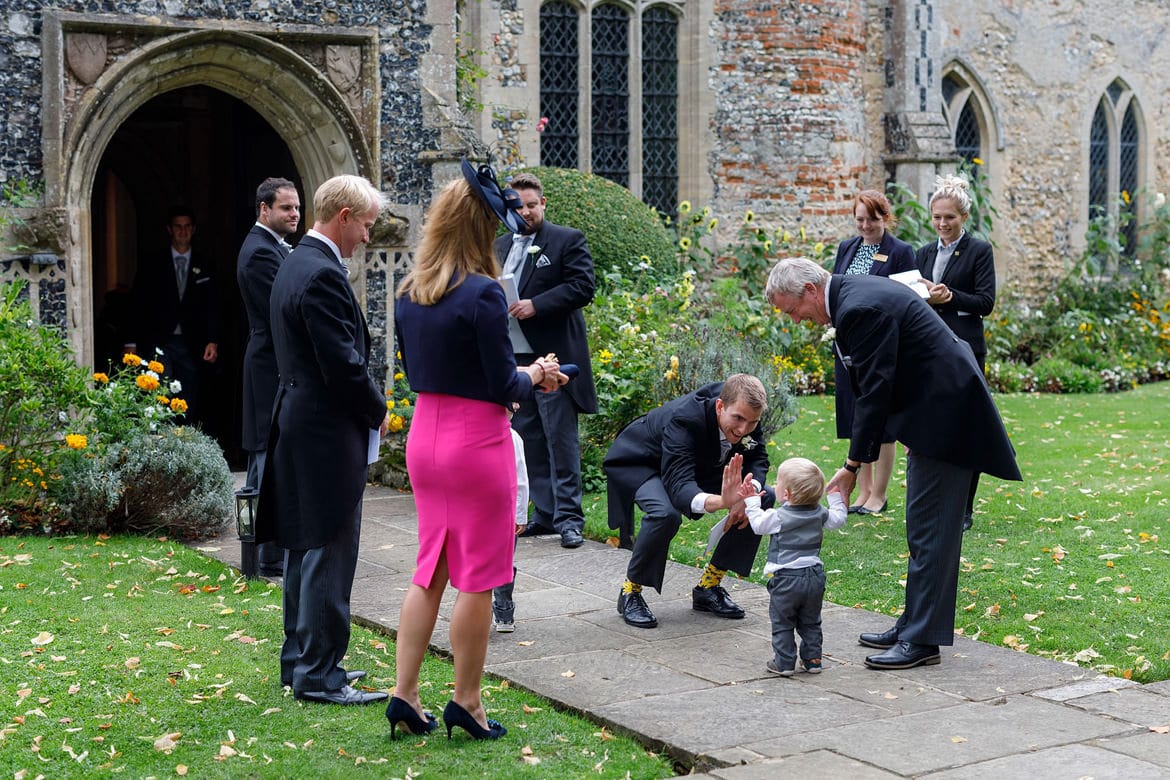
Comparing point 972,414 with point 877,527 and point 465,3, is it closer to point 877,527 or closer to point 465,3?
point 877,527

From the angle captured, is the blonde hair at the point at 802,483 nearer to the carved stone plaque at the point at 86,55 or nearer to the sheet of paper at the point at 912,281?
the sheet of paper at the point at 912,281

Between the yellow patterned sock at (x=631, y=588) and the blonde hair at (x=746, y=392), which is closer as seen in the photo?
the blonde hair at (x=746, y=392)

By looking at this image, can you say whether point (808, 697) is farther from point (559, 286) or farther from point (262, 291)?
point (559, 286)

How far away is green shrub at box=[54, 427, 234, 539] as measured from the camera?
8055 mm

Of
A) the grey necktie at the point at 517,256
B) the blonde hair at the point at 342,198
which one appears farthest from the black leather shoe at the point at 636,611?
the grey necktie at the point at 517,256

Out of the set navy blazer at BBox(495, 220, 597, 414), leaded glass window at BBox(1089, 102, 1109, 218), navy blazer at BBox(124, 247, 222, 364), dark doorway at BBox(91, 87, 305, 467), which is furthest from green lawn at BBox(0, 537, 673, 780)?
leaded glass window at BBox(1089, 102, 1109, 218)

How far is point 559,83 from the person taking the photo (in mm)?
14828

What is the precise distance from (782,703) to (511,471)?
127cm

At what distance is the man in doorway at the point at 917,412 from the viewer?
5.33 meters

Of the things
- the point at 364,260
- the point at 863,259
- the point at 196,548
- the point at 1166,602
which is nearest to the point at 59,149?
the point at 364,260

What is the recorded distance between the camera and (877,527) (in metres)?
8.08

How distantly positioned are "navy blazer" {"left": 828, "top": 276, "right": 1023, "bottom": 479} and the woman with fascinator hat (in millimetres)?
1433

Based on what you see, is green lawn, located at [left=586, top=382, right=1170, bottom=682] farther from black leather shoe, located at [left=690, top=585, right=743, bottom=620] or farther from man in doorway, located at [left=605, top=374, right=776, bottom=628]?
man in doorway, located at [left=605, top=374, right=776, bottom=628]

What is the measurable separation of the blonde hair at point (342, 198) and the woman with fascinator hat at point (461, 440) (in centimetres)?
45
